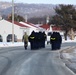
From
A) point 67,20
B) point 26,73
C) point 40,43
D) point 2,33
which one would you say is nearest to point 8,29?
point 2,33

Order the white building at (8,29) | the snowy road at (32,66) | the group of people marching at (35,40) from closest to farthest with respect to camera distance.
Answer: the snowy road at (32,66) → the group of people marching at (35,40) → the white building at (8,29)

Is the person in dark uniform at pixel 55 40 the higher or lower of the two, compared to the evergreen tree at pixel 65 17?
lower

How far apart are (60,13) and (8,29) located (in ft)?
73.7

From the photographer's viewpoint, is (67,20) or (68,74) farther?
(67,20)

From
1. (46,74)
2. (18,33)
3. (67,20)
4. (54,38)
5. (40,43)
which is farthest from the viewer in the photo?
(67,20)

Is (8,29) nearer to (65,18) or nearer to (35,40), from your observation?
(65,18)

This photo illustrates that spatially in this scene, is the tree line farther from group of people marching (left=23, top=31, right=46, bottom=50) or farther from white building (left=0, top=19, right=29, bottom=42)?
group of people marching (left=23, top=31, right=46, bottom=50)

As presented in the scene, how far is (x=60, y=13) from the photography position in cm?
10188

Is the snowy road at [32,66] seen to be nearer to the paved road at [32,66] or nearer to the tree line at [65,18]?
the paved road at [32,66]

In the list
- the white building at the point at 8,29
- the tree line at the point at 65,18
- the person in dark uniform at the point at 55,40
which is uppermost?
the tree line at the point at 65,18

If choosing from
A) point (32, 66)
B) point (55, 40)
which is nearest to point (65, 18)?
point (55, 40)

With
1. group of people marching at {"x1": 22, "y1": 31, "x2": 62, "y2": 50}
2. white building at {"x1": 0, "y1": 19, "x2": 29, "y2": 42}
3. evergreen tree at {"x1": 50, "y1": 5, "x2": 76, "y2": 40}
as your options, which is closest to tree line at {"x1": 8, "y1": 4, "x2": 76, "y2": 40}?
evergreen tree at {"x1": 50, "y1": 5, "x2": 76, "y2": 40}

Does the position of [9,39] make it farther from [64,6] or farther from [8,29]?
[64,6]

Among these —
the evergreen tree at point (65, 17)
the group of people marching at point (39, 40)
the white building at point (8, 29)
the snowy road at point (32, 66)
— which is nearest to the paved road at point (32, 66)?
the snowy road at point (32, 66)
